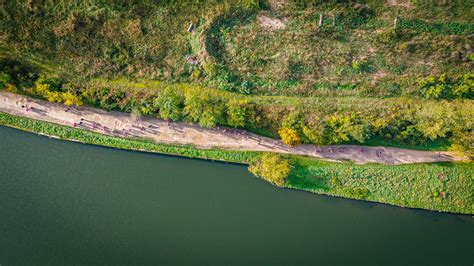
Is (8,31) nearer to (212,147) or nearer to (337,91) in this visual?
(212,147)

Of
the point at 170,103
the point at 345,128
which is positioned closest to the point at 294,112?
the point at 345,128

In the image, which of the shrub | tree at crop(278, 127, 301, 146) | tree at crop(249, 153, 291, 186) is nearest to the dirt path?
tree at crop(249, 153, 291, 186)

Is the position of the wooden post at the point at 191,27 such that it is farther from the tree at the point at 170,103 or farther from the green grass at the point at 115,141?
the green grass at the point at 115,141

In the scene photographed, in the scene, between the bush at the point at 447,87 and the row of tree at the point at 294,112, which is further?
the bush at the point at 447,87

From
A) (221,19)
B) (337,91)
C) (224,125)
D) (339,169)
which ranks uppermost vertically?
(221,19)

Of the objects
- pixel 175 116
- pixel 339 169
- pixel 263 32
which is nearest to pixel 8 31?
pixel 175 116

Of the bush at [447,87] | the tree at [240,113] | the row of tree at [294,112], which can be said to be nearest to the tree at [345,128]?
the row of tree at [294,112]

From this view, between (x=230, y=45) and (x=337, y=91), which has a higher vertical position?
(x=230, y=45)
